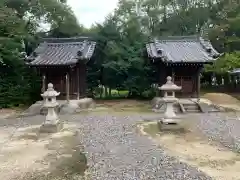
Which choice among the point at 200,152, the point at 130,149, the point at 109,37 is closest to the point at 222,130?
the point at 200,152

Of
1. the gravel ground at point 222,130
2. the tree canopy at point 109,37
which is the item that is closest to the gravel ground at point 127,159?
the gravel ground at point 222,130

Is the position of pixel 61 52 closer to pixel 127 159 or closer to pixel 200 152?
pixel 127 159

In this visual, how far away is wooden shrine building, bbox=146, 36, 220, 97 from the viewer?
62.6ft

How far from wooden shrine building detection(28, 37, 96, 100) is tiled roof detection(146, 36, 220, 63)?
479 centimetres

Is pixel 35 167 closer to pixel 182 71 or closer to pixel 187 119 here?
pixel 187 119

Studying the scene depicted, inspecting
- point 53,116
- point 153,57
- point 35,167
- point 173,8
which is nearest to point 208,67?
point 153,57

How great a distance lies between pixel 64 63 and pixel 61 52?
108 inches

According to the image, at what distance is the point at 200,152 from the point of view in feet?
27.6

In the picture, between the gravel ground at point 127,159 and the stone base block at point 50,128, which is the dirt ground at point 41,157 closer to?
the stone base block at point 50,128

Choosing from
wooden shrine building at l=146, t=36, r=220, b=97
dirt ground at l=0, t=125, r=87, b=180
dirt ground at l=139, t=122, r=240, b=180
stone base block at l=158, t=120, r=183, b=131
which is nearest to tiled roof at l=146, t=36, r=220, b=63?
wooden shrine building at l=146, t=36, r=220, b=97

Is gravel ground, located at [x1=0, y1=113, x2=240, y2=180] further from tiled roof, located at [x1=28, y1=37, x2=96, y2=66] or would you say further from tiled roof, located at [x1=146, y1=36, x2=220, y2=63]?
tiled roof, located at [x1=146, y1=36, x2=220, y2=63]

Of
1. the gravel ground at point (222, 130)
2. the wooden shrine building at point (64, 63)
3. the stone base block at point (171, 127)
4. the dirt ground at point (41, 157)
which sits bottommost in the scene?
the dirt ground at point (41, 157)

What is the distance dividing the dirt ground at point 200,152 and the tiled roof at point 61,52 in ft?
30.3

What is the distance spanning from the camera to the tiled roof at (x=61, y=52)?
62.0 ft
